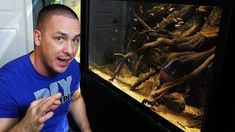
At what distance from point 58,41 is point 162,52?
2.50ft

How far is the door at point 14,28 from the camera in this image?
9.47ft

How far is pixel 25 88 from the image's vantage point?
3.82ft

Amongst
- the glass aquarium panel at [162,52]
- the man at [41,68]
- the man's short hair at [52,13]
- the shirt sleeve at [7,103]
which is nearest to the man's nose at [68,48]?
the man at [41,68]

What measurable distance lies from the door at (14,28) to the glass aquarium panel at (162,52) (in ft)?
3.25

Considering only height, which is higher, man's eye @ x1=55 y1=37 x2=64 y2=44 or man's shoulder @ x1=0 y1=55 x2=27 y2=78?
man's eye @ x1=55 y1=37 x2=64 y2=44

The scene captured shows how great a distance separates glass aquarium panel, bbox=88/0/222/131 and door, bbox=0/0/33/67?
989mm

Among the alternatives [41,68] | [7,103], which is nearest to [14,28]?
[41,68]

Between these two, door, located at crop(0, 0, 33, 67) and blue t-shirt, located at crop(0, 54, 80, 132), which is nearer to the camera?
blue t-shirt, located at crop(0, 54, 80, 132)

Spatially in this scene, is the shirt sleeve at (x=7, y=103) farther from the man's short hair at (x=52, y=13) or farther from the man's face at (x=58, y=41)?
the man's short hair at (x=52, y=13)

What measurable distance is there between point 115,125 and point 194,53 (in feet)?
3.05

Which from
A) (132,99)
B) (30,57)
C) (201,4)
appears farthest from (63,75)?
(201,4)

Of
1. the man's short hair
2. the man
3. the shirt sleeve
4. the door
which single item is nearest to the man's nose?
the man

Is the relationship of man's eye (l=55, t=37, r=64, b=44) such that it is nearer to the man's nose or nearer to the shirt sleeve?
the man's nose

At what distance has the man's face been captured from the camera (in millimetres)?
1177
